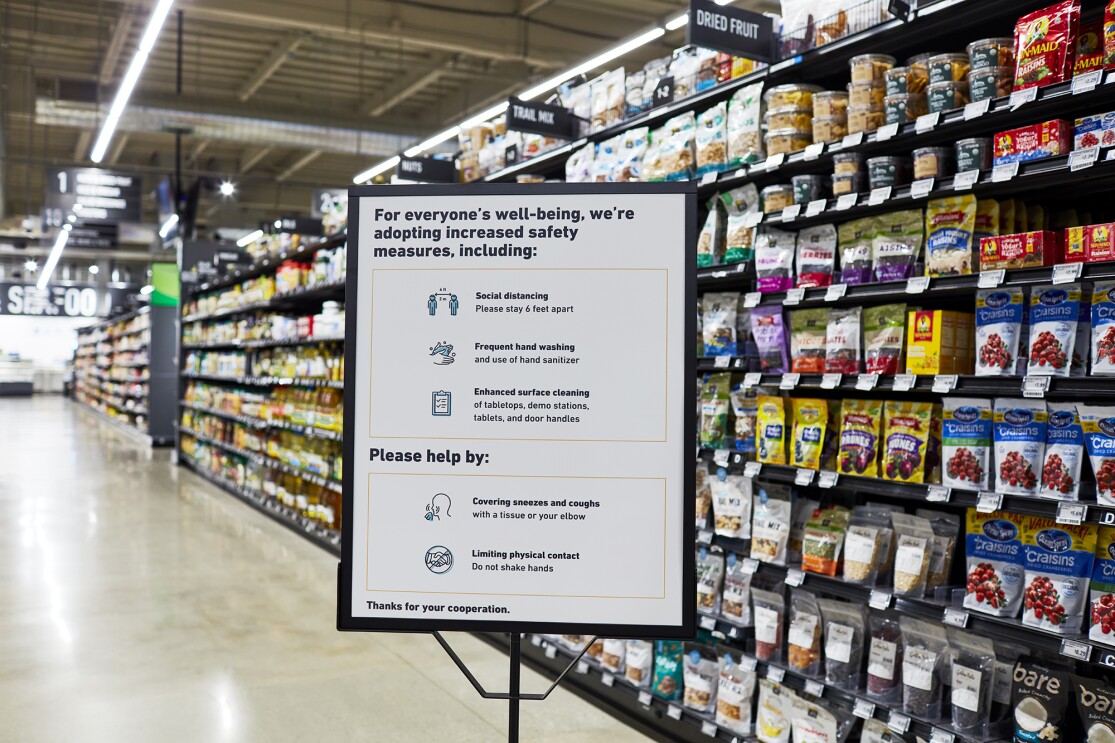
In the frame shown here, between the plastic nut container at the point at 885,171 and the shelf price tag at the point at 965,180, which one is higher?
the plastic nut container at the point at 885,171

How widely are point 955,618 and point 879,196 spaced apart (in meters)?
1.33

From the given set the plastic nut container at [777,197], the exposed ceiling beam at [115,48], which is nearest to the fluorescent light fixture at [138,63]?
the exposed ceiling beam at [115,48]

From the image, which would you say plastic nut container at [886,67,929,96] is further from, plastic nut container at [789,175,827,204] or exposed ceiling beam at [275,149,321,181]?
exposed ceiling beam at [275,149,321,181]

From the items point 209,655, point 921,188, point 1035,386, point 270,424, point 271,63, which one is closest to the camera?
point 1035,386

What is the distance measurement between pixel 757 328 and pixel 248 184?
21196 mm

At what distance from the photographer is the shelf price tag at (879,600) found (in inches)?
118

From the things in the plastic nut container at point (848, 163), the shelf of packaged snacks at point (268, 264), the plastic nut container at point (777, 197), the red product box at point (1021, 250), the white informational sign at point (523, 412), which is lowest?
the white informational sign at point (523, 412)

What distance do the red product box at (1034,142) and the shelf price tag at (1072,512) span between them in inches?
37.5

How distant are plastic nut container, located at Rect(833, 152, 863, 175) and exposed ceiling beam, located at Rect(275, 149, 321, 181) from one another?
16.4m

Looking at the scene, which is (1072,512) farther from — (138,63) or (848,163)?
(138,63)

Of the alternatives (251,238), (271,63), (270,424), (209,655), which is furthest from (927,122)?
(251,238)

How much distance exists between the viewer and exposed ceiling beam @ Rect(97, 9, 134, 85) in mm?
11087

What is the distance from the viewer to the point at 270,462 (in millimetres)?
8945

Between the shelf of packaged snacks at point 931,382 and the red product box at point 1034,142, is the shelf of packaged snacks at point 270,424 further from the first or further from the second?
the red product box at point 1034,142
